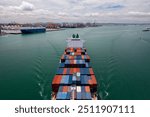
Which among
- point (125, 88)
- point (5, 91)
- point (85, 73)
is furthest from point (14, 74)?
point (125, 88)

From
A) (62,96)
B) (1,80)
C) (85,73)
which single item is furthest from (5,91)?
(85,73)

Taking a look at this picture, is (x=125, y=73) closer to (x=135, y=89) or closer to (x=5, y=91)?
(x=135, y=89)

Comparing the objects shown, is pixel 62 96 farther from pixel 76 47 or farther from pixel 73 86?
pixel 76 47


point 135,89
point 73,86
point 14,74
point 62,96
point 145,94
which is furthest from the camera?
point 14,74

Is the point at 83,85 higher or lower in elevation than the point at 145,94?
higher

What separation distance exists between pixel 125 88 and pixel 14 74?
16.5m

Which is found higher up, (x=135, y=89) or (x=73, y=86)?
(x=73, y=86)

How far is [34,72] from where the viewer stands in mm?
24047

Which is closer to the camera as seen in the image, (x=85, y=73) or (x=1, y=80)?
(x=85, y=73)

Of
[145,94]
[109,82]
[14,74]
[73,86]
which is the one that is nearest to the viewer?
[73,86]

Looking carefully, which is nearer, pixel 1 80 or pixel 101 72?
pixel 1 80

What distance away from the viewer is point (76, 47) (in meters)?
40.3

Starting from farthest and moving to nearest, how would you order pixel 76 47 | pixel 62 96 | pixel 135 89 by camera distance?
1. pixel 76 47
2. pixel 135 89
3. pixel 62 96

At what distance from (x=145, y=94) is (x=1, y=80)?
1894 centimetres
